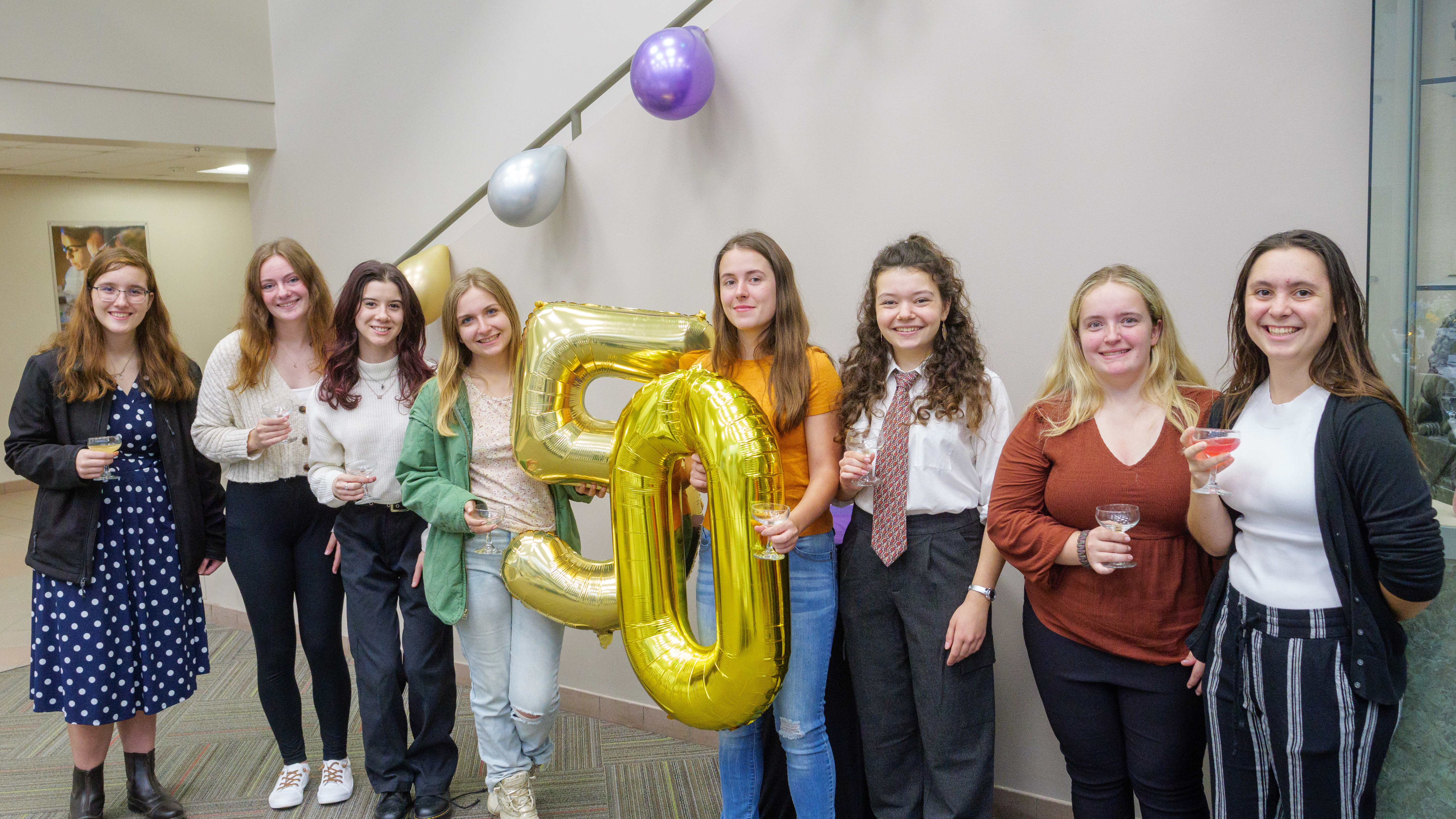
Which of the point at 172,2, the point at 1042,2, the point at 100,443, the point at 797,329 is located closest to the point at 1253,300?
the point at 797,329

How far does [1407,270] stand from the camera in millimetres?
1844

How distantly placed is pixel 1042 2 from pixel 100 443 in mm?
2582

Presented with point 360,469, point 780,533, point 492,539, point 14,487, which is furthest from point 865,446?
point 14,487

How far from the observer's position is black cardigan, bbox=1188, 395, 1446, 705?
1.51m

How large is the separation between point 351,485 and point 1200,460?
6.13 feet

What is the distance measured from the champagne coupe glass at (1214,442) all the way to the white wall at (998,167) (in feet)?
2.75

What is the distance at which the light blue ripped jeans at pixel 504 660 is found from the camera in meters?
2.47

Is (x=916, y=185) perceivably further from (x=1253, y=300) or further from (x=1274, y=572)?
(x=1274, y=572)

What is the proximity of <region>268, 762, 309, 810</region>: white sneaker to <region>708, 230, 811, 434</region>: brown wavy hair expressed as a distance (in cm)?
185

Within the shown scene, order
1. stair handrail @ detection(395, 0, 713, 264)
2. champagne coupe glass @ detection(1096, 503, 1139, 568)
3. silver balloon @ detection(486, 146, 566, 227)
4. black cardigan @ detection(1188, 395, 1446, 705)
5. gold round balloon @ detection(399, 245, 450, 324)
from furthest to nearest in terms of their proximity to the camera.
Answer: gold round balloon @ detection(399, 245, 450, 324)
silver balloon @ detection(486, 146, 566, 227)
stair handrail @ detection(395, 0, 713, 264)
champagne coupe glass @ detection(1096, 503, 1139, 568)
black cardigan @ detection(1188, 395, 1446, 705)

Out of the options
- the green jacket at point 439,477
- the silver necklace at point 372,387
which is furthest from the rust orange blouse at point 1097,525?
the silver necklace at point 372,387

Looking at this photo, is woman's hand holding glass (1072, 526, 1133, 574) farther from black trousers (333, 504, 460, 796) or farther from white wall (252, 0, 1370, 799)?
black trousers (333, 504, 460, 796)

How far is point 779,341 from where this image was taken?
211cm

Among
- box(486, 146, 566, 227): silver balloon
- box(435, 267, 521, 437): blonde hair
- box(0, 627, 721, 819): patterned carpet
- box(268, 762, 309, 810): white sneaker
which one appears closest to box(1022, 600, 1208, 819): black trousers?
box(0, 627, 721, 819): patterned carpet
